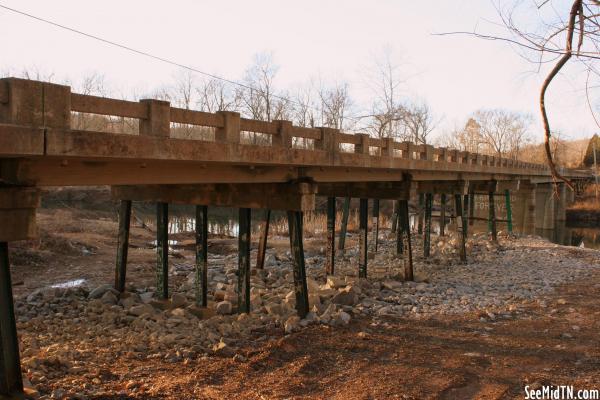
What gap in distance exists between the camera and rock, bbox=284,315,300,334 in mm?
7108

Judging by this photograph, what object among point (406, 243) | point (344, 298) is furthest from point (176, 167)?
point (406, 243)

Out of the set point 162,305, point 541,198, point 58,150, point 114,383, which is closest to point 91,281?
point 162,305

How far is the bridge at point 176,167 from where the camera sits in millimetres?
4242

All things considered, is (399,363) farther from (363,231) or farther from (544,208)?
(544,208)

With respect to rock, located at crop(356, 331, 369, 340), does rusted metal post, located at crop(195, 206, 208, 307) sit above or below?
above

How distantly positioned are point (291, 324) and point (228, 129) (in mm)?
2862

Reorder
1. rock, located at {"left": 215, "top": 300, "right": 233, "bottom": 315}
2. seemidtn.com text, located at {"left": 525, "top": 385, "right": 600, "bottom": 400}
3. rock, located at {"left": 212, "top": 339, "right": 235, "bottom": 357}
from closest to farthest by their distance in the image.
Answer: seemidtn.com text, located at {"left": 525, "top": 385, "right": 600, "bottom": 400}
rock, located at {"left": 212, "top": 339, "right": 235, "bottom": 357}
rock, located at {"left": 215, "top": 300, "right": 233, "bottom": 315}

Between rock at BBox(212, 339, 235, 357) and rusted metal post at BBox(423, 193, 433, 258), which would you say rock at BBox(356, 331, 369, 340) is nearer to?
rock at BBox(212, 339, 235, 357)

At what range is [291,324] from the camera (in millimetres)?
7207

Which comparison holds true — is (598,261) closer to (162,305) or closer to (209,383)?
(162,305)

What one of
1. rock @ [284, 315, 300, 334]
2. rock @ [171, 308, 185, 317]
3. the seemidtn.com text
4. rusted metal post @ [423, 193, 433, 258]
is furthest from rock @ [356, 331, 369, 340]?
rusted metal post @ [423, 193, 433, 258]

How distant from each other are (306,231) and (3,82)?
1770cm

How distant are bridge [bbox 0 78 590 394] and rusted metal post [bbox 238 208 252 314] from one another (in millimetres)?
15

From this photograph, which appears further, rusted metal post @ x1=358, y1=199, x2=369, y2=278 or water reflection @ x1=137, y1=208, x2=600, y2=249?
water reflection @ x1=137, y1=208, x2=600, y2=249
